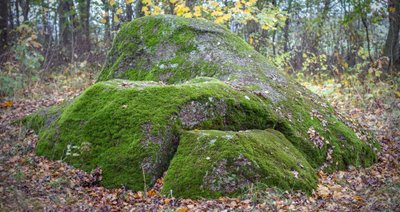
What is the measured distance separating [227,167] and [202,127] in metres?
1.00

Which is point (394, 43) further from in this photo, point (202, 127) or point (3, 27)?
point (3, 27)

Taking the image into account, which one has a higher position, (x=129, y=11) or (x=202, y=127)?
(x=129, y=11)

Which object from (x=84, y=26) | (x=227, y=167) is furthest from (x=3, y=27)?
(x=227, y=167)

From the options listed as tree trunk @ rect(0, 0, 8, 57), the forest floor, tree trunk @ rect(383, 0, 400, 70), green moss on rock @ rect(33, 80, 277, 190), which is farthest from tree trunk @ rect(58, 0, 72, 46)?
tree trunk @ rect(383, 0, 400, 70)

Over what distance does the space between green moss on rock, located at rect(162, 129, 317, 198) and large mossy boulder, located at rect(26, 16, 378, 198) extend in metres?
0.01

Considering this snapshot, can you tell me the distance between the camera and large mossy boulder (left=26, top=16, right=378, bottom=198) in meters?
4.89

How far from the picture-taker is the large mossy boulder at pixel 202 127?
16.1ft

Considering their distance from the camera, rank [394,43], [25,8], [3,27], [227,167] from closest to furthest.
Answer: [227,167], [394,43], [3,27], [25,8]

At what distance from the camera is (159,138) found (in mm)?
5273

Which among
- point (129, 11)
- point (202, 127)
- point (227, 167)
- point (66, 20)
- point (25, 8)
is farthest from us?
point (66, 20)

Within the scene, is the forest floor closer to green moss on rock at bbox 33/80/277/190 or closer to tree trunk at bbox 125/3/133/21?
green moss on rock at bbox 33/80/277/190

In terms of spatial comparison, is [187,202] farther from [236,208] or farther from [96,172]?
[96,172]

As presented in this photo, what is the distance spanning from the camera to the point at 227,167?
478 cm

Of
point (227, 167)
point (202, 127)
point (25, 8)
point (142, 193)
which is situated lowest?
point (142, 193)
